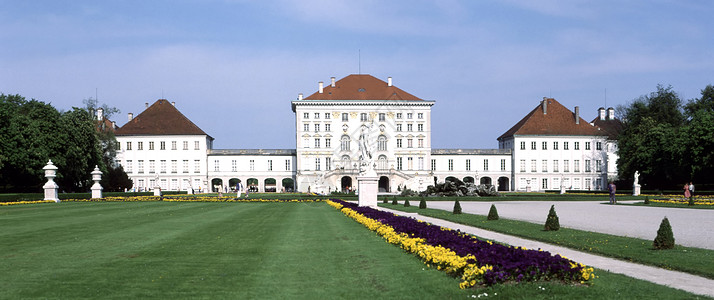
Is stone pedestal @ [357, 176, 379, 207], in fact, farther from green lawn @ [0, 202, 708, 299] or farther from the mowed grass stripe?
green lawn @ [0, 202, 708, 299]

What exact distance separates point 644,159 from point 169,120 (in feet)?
211

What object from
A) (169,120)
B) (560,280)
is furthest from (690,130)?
(169,120)

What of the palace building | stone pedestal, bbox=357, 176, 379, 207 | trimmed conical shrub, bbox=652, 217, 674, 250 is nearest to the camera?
trimmed conical shrub, bbox=652, 217, 674, 250

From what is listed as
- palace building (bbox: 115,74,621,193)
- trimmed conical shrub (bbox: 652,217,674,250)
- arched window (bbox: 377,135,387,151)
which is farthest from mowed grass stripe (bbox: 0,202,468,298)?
arched window (bbox: 377,135,387,151)

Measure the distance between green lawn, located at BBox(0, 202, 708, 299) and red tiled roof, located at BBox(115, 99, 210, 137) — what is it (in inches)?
3046

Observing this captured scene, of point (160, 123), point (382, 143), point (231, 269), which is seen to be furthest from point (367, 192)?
point (160, 123)

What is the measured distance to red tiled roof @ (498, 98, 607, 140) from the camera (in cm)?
9162

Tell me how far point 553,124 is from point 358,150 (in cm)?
2972

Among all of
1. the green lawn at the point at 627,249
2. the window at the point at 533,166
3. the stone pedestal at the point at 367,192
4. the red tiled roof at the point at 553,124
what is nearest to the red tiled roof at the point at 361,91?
the red tiled roof at the point at 553,124

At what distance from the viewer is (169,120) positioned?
91750 mm

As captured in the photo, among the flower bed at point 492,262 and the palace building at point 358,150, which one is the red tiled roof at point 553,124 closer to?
the palace building at point 358,150

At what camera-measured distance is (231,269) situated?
382 inches

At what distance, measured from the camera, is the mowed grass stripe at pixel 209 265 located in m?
8.09

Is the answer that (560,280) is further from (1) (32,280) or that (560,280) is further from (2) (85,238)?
(2) (85,238)
